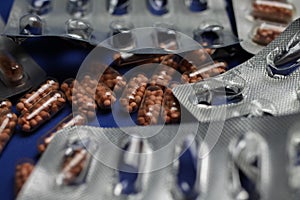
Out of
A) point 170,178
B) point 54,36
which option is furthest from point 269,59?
point 54,36

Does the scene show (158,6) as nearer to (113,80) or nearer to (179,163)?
(113,80)

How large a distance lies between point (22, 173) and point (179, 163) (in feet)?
0.79

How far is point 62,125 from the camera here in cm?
88

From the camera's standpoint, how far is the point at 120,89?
36.6 inches

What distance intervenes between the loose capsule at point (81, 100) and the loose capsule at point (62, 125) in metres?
0.01

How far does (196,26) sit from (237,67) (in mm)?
171

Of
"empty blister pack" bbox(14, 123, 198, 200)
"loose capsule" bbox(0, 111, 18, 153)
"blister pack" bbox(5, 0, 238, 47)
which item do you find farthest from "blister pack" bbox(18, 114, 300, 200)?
"blister pack" bbox(5, 0, 238, 47)

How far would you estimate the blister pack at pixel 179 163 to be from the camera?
722 mm

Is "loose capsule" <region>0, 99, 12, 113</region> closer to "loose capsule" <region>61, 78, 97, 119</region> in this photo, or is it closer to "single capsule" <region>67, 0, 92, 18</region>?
"loose capsule" <region>61, 78, 97, 119</region>

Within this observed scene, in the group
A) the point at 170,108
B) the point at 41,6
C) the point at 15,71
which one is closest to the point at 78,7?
the point at 41,6

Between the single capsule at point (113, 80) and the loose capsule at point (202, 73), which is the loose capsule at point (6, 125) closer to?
the single capsule at point (113, 80)

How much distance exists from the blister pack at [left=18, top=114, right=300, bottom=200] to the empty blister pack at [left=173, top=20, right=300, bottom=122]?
1.7 inches

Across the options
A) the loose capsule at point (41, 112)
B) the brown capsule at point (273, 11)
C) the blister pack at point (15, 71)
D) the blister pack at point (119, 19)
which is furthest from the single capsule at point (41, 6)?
the brown capsule at point (273, 11)

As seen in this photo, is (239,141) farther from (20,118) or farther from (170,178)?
(20,118)
